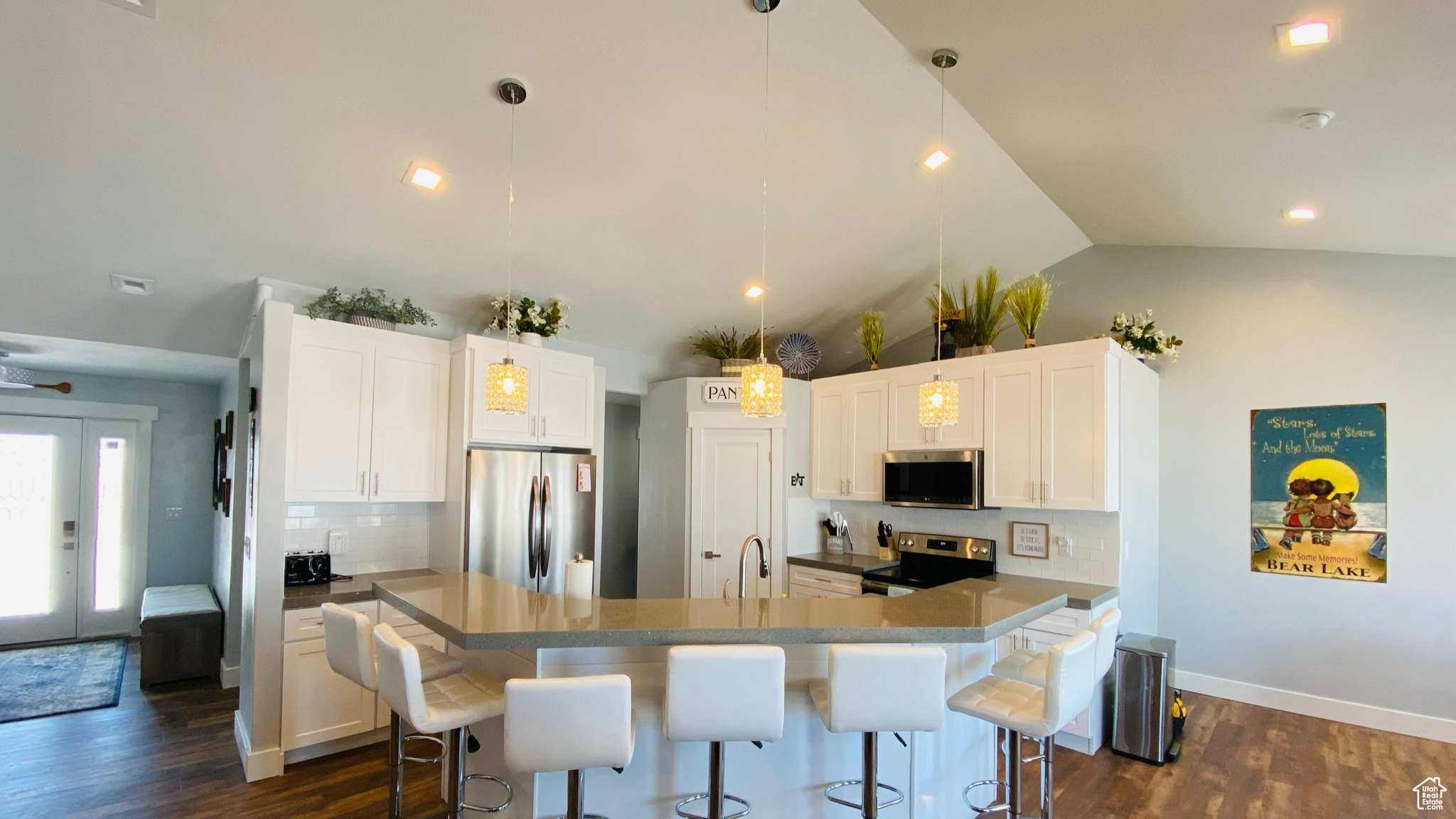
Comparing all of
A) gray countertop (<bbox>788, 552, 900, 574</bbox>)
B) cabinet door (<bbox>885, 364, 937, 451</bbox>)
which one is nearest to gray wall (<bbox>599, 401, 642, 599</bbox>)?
gray countertop (<bbox>788, 552, 900, 574</bbox>)

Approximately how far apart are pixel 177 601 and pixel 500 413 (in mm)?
3302

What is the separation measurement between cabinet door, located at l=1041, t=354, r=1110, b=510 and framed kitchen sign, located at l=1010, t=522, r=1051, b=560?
37 centimetres

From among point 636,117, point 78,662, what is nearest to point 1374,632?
point 636,117

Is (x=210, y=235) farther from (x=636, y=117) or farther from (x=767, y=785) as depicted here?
(x=767, y=785)

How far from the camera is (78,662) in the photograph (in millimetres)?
5363

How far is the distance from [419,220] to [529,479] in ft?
5.40

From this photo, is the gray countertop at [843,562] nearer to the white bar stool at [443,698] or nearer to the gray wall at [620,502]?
the gray wall at [620,502]

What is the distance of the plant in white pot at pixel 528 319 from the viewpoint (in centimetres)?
439

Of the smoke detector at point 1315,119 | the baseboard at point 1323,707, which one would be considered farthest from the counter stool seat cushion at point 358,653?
the baseboard at point 1323,707

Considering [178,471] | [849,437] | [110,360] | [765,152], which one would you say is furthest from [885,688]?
[178,471]

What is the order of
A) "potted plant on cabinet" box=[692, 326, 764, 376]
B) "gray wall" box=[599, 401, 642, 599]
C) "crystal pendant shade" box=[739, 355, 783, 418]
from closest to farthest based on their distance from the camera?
"crystal pendant shade" box=[739, 355, 783, 418] < "potted plant on cabinet" box=[692, 326, 764, 376] < "gray wall" box=[599, 401, 642, 599]

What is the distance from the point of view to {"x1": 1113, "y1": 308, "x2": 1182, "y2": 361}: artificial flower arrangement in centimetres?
455

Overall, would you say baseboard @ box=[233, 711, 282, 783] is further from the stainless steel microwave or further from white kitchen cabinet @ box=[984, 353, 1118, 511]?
white kitchen cabinet @ box=[984, 353, 1118, 511]

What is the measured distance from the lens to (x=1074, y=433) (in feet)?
13.3
